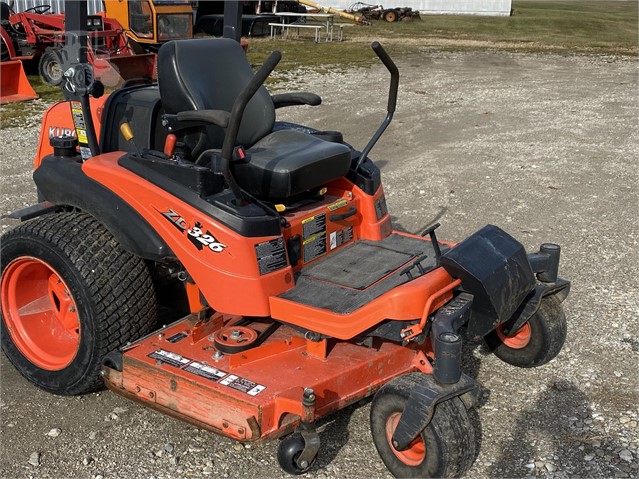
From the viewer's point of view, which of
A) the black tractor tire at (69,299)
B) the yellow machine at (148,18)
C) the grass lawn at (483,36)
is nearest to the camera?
the black tractor tire at (69,299)

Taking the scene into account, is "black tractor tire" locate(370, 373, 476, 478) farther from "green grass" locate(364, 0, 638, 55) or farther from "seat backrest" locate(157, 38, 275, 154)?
"green grass" locate(364, 0, 638, 55)

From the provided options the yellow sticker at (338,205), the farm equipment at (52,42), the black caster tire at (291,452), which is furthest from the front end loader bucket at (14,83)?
the black caster tire at (291,452)

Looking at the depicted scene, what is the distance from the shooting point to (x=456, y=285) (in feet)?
10.6

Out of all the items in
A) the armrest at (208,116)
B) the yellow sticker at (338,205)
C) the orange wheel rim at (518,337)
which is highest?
the armrest at (208,116)

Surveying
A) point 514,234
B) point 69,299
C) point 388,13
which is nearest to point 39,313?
point 69,299

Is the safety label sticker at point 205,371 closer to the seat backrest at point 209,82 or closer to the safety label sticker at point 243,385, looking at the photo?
the safety label sticker at point 243,385

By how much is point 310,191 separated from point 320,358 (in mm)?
897

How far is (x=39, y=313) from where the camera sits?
12.9ft

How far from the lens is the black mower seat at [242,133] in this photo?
139 inches

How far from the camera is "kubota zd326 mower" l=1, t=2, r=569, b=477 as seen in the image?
3094mm

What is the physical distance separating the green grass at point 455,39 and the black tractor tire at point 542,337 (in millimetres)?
7158

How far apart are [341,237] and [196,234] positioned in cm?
85

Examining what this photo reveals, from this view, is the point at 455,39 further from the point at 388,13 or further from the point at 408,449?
the point at 408,449

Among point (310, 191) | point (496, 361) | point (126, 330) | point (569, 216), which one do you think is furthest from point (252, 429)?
point (569, 216)
